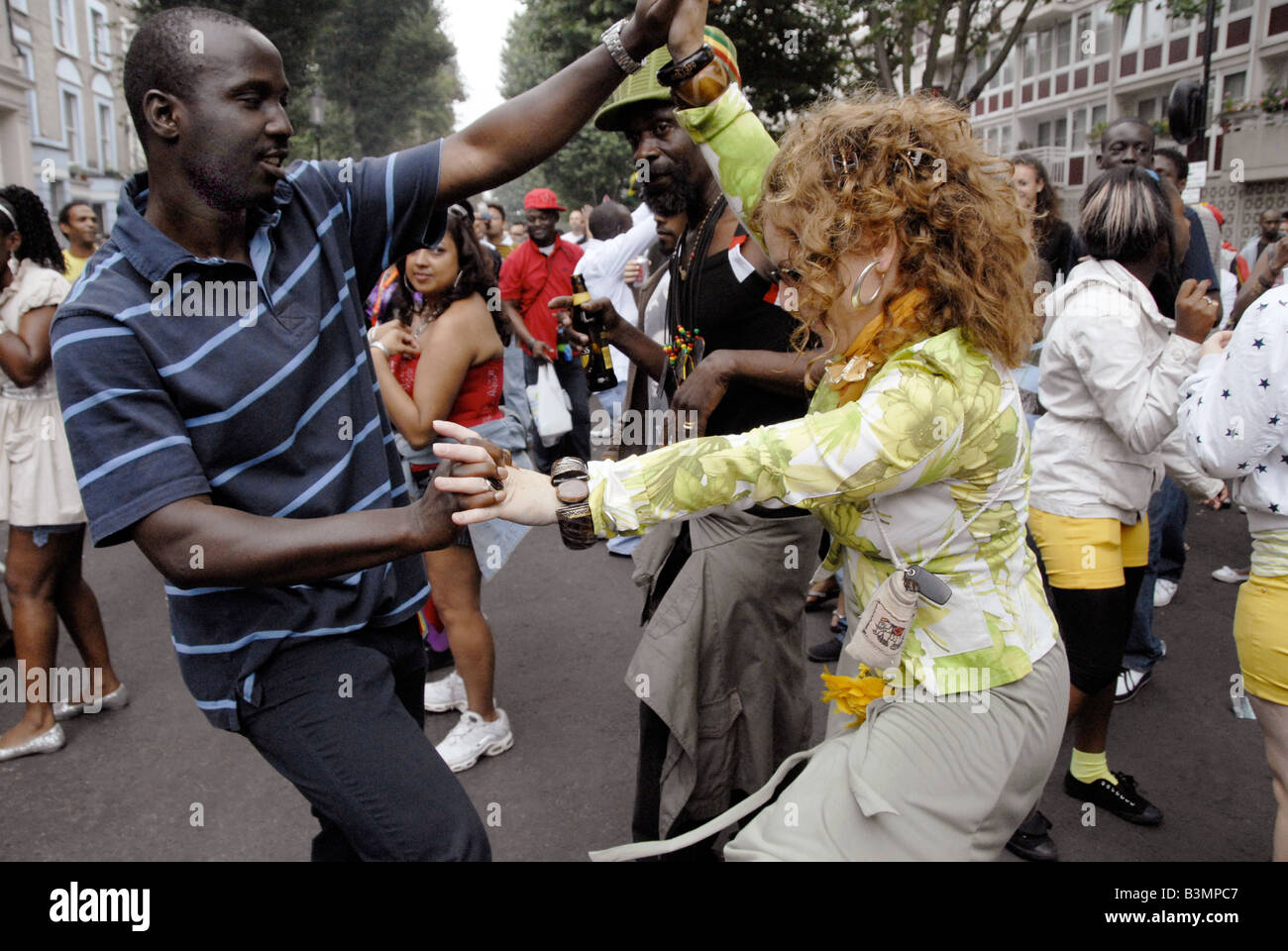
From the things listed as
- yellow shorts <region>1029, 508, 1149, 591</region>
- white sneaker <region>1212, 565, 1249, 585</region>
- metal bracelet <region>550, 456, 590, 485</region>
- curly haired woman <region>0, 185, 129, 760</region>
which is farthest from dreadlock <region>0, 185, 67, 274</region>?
→ white sneaker <region>1212, 565, 1249, 585</region>

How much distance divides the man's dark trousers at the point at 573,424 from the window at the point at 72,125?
107 feet

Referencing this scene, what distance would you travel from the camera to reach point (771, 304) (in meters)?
2.75

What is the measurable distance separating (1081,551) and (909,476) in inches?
67.9

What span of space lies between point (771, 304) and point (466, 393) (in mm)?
1461

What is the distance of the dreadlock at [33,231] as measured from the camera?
13.3ft

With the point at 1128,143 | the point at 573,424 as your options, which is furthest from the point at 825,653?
the point at 573,424

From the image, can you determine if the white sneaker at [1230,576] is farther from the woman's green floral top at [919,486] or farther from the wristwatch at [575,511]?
the wristwatch at [575,511]

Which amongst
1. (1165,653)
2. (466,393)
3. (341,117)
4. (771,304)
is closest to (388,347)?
(466,393)

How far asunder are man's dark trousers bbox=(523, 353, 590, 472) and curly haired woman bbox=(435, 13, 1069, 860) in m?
6.21

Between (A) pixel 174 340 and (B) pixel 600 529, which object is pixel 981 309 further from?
(A) pixel 174 340

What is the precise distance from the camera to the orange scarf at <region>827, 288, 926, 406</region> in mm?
1760

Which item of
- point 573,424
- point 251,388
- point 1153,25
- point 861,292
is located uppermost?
point 1153,25

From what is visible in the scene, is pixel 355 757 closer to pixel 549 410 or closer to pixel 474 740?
pixel 474 740

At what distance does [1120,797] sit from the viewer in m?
3.36
